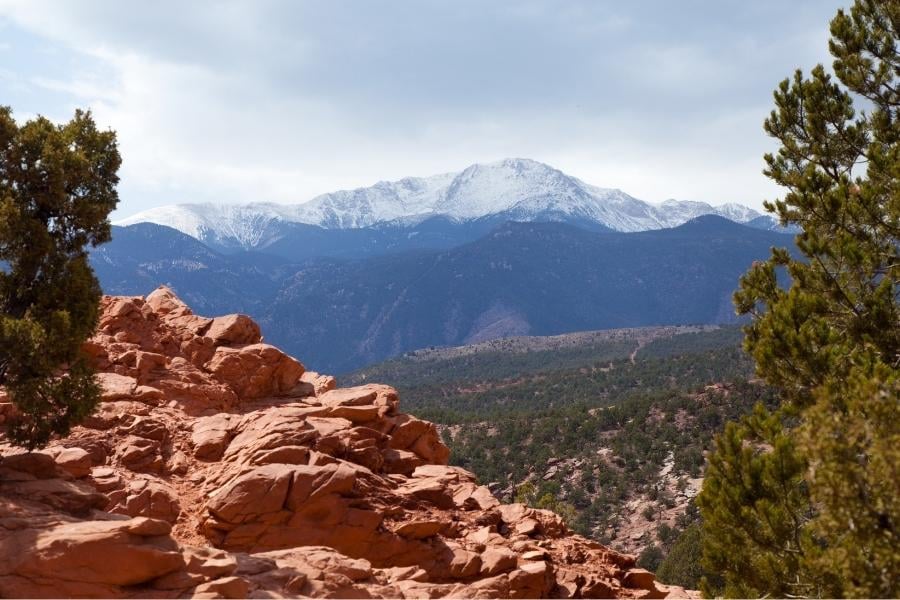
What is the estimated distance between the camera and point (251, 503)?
18312 mm

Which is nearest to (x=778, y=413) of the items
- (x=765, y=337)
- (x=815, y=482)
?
(x=765, y=337)

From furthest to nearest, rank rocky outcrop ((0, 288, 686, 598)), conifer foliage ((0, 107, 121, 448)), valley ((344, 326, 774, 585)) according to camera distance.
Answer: valley ((344, 326, 774, 585)) → conifer foliage ((0, 107, 121, 448)) → rocky outcrop ((0, 288, 686, 598))

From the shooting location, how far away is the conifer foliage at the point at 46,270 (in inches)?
643

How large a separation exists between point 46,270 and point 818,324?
66.0 ft

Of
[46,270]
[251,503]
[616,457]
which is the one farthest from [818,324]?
[616,457]

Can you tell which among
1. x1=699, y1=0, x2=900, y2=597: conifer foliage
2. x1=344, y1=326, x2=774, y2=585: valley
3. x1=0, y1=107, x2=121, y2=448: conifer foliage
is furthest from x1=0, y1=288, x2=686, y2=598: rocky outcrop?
x1=344, y1=326, x2=774, y2=585: valley

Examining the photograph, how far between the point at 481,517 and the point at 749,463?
9070mm

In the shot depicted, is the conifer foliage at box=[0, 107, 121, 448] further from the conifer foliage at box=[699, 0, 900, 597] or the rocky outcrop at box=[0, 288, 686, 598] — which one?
the conifer foliage at box=[699, 0, 900, 597]

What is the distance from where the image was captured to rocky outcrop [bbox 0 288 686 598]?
43.7ft

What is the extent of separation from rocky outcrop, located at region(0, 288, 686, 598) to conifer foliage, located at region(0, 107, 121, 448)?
150cm

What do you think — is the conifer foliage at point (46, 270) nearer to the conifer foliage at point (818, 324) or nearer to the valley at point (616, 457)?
the conifer foliage at point (818, 324)

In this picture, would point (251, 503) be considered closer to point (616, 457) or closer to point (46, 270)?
point (46, 270)

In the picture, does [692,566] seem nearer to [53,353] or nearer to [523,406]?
[53,353]

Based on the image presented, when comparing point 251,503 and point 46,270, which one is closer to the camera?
point 46,270
